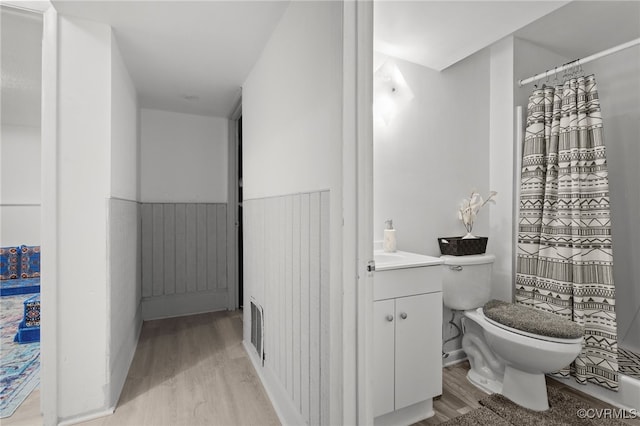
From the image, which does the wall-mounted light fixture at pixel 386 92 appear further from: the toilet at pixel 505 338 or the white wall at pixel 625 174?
the white wall at pixel 625 174

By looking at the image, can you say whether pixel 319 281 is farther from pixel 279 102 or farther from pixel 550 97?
pixel 550 97

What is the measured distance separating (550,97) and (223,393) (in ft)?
9.51

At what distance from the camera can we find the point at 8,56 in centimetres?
203

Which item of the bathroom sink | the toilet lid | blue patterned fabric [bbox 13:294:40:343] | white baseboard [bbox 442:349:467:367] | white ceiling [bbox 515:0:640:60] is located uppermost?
white ceiling [bbox 515:0:640:60]

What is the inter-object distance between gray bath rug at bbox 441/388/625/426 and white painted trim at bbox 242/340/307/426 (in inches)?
30.9

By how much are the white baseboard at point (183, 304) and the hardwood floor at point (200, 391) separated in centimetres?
54

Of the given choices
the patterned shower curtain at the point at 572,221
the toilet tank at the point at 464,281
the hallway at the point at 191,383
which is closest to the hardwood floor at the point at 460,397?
the patterned shower curtain at the point at 572,221

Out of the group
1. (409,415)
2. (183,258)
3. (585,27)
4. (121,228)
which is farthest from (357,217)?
(183,258)

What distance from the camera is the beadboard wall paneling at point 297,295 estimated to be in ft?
4.25

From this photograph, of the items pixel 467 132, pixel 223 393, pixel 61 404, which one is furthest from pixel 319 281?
pixel 467 132

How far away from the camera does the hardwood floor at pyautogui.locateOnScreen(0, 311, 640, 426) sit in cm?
172

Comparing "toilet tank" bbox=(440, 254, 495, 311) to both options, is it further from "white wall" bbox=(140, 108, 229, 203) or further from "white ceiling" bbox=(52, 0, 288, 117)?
"white wall" bbox=(140, 108, 229, 203)

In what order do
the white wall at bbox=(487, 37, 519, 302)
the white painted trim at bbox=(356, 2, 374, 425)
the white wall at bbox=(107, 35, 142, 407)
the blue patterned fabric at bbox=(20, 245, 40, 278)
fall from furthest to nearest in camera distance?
the blue patterned fabric at bbox=(20, 245, 40, 278), the white wall at bbox=(487, 37, 519, 302), the white wall at bbox=(107, 35, 142, 407), the white painted trim at bbox=(356, 2, 374, 425)

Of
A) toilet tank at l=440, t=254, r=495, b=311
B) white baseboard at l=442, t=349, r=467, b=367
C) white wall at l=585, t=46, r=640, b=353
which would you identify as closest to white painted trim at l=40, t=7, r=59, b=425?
toilet tank at l=440, t=254, r=495, b=311
